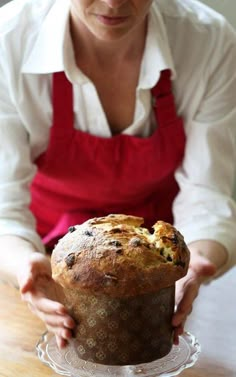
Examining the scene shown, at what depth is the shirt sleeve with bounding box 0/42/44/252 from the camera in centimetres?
135

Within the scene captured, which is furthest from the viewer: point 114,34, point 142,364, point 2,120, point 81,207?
point 81,207

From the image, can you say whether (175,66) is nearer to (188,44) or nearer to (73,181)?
(188,44)

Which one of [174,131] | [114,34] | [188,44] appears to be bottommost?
[174,131]

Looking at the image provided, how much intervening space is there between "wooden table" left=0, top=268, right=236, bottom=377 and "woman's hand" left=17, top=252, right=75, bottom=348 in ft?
0.14

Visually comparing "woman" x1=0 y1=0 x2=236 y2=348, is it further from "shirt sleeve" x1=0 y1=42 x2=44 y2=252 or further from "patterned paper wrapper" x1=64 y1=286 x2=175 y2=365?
"patterned paper wrapper" x1=64 y1=286 x2=175 y2=365

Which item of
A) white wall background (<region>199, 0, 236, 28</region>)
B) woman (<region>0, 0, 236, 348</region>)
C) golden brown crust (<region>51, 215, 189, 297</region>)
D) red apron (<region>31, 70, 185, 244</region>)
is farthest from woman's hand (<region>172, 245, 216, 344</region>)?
white wall background (<region>199, 0, 236, 28</region>)

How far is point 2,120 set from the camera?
4.50ft

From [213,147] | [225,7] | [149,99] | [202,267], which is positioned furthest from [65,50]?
[225,7]

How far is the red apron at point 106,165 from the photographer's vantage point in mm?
1418

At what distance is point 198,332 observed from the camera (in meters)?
1.09

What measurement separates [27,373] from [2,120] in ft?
1.80

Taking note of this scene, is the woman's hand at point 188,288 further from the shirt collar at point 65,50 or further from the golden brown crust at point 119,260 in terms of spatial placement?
the shirt collar at point 65,50

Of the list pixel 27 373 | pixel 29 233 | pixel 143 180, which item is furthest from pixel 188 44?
pixel 27 373

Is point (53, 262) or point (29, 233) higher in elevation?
point (53, 262)
